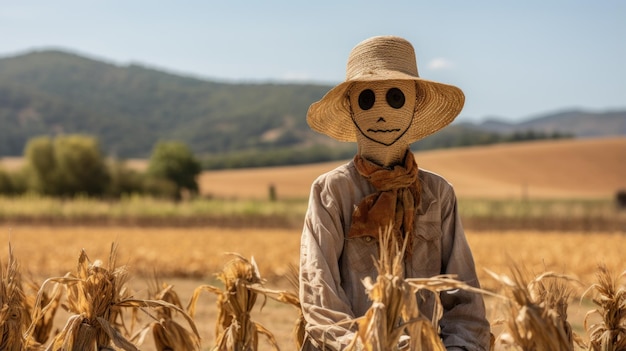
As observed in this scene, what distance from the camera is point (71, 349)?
3.42 meters

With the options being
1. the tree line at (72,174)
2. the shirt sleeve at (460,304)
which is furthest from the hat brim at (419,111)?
the tree line at (72,174)

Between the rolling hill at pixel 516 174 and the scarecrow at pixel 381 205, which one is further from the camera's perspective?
the rolling hill at pixel 516 174

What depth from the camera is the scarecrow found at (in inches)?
142

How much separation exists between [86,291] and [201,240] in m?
16.2

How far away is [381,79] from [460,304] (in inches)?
40.5

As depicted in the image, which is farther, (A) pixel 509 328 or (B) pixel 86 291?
(B) pixel 86 291

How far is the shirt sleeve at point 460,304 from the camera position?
3561 mm

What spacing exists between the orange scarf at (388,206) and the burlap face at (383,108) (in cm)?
18

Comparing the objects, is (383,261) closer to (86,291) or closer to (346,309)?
(346,309)

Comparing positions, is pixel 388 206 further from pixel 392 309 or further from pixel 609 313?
pixel 609 313

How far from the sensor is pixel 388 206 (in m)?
3.59

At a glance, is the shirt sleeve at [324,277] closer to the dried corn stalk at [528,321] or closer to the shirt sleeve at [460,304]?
the shirt sleeve at [460,304]

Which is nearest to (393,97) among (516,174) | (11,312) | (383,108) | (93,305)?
(383,108)

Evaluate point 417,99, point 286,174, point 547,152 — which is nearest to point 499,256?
point 417,99
